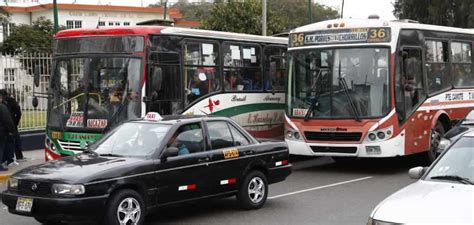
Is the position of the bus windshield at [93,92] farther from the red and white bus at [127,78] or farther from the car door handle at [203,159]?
the car door handle at [203,159]

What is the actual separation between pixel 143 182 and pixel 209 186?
123cm

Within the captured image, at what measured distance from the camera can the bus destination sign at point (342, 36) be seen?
1323 centimetres

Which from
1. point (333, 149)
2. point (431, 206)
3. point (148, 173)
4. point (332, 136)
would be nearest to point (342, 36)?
point (332, 136)

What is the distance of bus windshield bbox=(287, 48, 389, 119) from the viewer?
43.2 ft

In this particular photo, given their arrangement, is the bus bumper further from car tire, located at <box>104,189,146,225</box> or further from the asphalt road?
car tire, located at <box>104,189,146,225</box>

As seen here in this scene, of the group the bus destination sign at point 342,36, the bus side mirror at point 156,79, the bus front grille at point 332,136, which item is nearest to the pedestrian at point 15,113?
the bus side mirror at point 156,79

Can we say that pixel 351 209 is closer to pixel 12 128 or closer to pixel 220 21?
pixel 12 128

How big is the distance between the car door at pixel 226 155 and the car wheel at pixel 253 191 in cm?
15

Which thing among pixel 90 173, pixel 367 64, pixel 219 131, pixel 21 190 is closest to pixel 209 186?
pixel 219 131

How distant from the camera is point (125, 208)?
7848mm

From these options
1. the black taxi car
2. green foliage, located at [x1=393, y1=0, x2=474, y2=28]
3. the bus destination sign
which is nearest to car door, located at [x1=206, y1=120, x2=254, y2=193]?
the black taxi car

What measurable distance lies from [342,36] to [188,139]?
5.86 m

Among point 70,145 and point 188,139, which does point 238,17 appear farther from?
point 188,139

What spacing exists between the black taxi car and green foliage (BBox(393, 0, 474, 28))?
30.8 m
